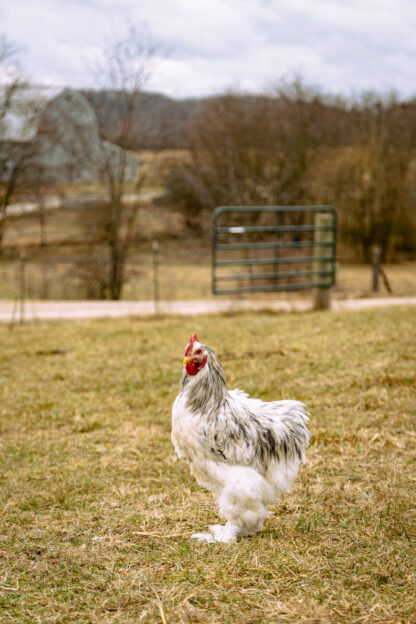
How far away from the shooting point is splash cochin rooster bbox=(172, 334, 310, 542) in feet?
10.9

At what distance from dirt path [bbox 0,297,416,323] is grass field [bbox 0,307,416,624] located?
3065mm

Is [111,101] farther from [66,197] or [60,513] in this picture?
[60,513]

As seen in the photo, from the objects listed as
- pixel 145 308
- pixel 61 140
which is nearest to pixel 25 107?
pixel 61 140

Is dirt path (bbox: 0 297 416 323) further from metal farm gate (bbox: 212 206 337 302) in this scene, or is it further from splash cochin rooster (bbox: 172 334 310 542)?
splash cochin rooster (bbox: 172 334 310 542)

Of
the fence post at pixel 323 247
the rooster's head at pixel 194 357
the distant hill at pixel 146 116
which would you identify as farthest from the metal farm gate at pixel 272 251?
the rooster's head at pixel 194 357

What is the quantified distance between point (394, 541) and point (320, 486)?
83cm

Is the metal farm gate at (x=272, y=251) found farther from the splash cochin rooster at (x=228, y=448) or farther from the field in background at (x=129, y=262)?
the splash cochin rooster at (x=228, y=448)

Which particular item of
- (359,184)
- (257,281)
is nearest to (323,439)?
(257,281)

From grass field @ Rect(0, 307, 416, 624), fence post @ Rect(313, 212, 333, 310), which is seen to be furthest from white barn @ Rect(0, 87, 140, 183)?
grass field @ Rect(0, 307, 416, 624)

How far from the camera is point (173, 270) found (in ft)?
71.7

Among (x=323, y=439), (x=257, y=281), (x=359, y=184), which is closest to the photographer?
(x=323, y=439)

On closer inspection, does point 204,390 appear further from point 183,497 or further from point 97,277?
point 97,277

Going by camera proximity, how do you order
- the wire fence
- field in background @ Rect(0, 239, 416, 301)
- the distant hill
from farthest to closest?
the distant hill
the wire fence
field in background @ Rect(0, 239, 416, 301)

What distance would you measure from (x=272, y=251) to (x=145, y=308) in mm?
8287
